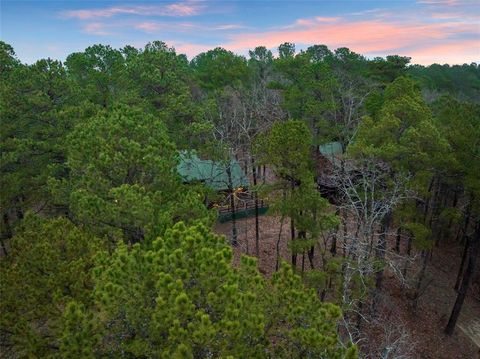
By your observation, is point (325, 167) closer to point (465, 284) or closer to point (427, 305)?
point (427, 305)

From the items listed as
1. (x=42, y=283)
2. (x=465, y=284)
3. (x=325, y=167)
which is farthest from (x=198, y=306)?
(x=325, y=167)

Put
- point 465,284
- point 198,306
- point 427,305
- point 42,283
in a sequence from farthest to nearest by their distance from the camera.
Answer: point 427,305 < point 465,284 < point 42,283 < point 198,306

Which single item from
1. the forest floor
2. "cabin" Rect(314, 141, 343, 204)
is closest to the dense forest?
the forest floor

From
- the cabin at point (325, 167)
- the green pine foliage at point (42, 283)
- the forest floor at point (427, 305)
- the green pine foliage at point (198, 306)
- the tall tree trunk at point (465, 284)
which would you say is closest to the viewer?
the green pine foliage at point (198, 306)

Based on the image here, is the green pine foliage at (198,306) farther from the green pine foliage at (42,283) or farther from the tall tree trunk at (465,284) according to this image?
the tall tree trunk at (465,284)

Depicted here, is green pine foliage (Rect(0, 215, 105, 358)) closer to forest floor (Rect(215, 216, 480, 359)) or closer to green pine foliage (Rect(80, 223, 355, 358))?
green pine foliage (Rect(80, 223, 355, 358))

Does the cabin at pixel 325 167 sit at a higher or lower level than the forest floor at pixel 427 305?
higher

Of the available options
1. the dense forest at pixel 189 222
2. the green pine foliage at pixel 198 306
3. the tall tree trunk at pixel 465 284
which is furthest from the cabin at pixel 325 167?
the green pine foliage at pixel 198 306
